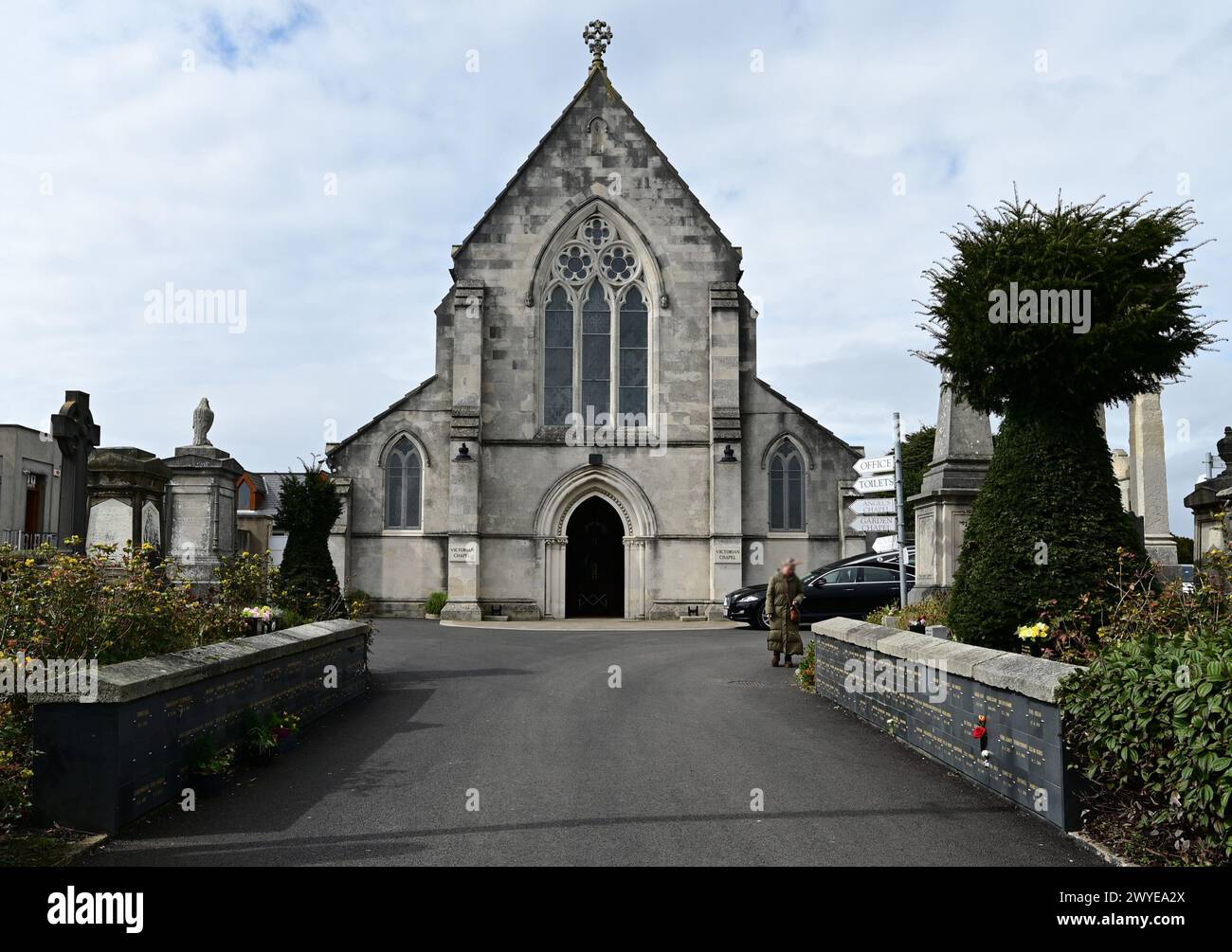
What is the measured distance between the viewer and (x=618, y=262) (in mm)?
27906

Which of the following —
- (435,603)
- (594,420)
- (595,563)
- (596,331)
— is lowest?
(435,603)

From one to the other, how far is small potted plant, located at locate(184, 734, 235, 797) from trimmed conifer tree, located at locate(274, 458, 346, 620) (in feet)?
24.0

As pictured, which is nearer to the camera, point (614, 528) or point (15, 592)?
point (15, 592)

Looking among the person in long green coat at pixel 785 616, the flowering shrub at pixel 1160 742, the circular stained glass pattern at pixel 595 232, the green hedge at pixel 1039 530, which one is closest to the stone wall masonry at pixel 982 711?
the flowering shrub at pixel 1160 742

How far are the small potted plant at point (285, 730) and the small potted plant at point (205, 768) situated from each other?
98 cm

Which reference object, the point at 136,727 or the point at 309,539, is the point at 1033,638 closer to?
the point at 136,727

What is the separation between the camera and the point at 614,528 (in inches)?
1155

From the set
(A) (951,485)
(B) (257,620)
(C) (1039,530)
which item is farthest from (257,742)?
(A) (951,485)

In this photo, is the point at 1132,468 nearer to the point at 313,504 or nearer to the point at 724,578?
the point at 724,578

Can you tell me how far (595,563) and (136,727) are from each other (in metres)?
22.8

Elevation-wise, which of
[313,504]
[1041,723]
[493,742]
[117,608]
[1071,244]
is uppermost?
[1071,244]
